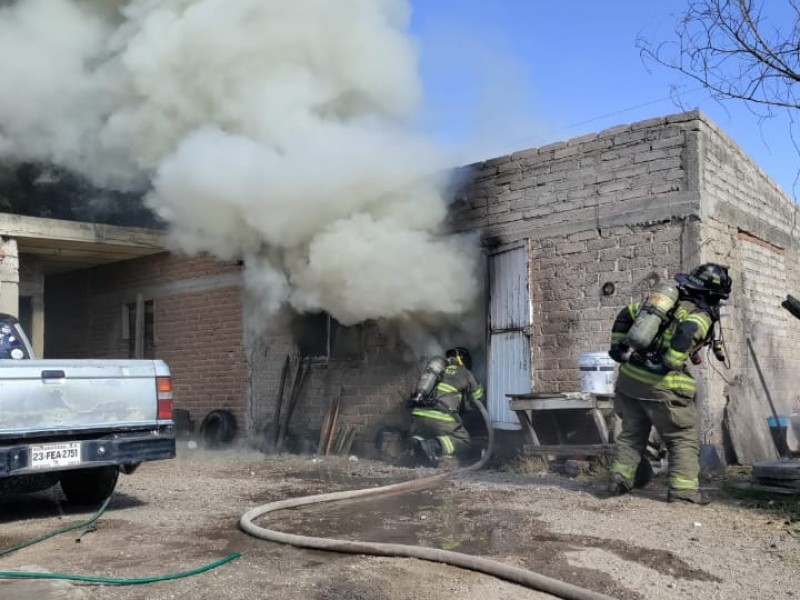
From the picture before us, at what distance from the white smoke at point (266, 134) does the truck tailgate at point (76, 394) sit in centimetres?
375

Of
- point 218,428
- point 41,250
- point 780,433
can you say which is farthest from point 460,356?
point 41,250

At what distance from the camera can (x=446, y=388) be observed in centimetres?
882

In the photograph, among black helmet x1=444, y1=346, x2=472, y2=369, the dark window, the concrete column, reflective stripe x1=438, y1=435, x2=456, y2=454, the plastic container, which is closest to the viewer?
the plastic container

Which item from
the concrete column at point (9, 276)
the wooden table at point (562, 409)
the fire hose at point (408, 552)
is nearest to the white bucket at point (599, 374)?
the wooden table at point (562, 409)

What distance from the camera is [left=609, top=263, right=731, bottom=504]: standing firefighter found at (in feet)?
19.2

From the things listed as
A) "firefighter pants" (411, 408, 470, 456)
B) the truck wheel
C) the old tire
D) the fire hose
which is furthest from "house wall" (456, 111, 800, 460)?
the old tire

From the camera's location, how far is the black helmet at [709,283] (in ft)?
19.6

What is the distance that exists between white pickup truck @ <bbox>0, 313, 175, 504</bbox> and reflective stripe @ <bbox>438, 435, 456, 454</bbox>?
11.2ft

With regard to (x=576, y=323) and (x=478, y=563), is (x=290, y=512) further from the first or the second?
(x=576, y=323)

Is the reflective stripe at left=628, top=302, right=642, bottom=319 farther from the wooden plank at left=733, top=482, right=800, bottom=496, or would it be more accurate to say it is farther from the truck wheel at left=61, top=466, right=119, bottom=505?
the truck wheel at left=61, top=466, right=119, bottom=505

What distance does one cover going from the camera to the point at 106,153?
11312mm

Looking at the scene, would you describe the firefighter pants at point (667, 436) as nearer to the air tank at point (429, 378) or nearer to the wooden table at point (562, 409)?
the wooden table at point (562, 409)

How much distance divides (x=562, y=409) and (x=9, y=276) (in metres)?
8.04

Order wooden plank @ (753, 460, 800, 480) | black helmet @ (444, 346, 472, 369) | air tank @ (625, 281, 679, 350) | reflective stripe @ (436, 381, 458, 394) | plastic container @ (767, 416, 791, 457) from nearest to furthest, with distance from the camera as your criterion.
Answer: air tank @ (625, 281, 679, 350) < wooden plank @ (753, 460, 800, 480) < plastic container @ (767, 416, 791, 457) < reflective stripe @ (436, 381, 458, 394) < black helmet @ (444, 346, 472, 369)
